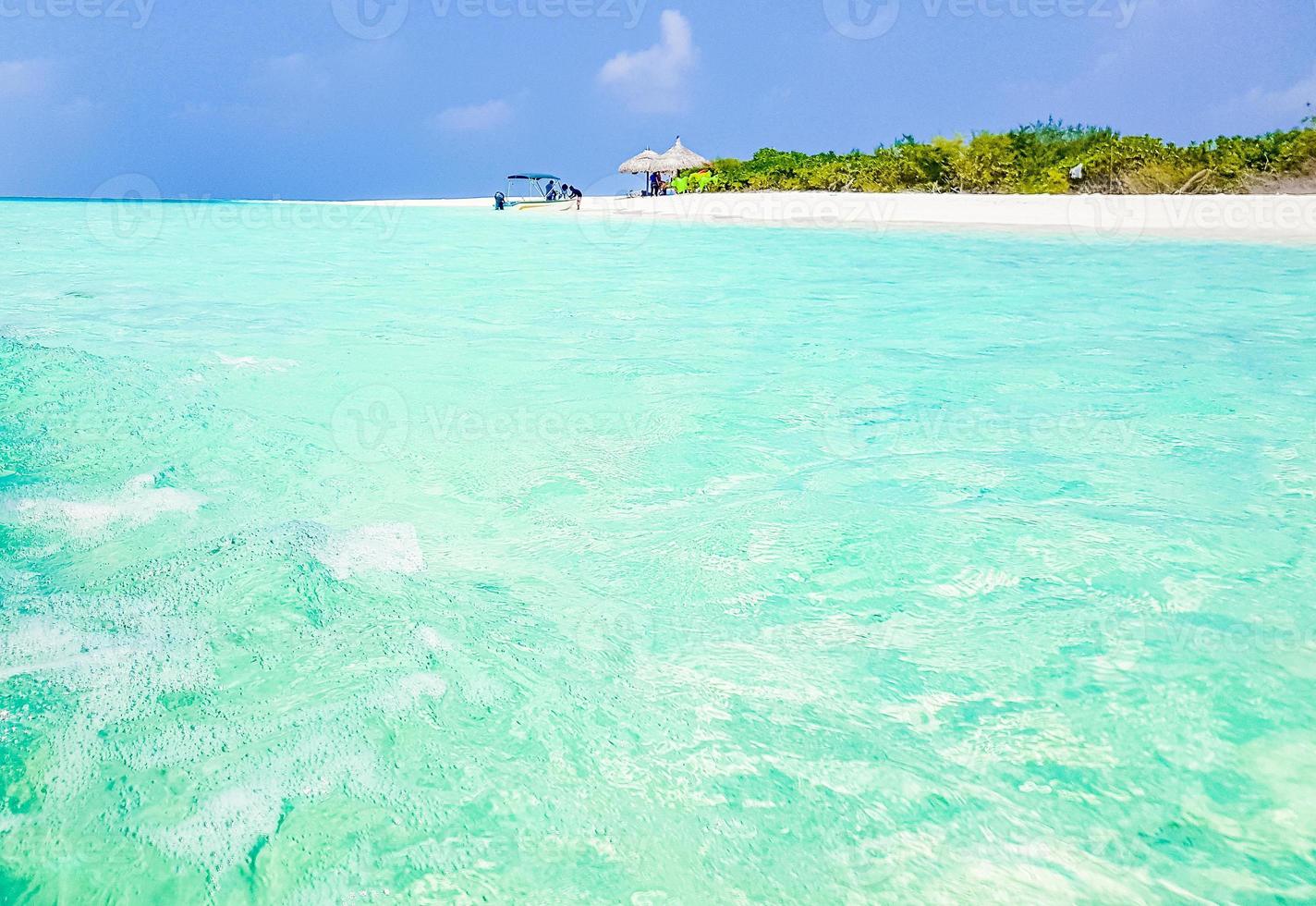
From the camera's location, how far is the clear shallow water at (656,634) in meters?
1.84

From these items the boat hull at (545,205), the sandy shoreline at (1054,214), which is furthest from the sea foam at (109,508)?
the boat hull at (545,205)

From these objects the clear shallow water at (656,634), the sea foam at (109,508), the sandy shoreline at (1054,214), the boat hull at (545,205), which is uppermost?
the boat hull at (545,205)

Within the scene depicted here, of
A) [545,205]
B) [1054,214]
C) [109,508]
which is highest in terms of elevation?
[545,205]

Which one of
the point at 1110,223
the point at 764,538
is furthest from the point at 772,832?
the point at 1110,223

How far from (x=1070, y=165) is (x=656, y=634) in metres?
22.7

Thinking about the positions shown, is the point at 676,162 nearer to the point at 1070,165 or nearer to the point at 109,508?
the point at 1070,165

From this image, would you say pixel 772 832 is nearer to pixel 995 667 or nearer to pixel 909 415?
pixel 995 667

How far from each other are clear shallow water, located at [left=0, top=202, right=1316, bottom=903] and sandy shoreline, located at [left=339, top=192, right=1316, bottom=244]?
1290 centimetres

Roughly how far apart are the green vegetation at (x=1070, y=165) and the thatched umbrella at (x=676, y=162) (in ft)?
21.6

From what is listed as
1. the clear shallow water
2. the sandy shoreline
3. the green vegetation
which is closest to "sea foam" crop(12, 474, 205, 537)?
the clear shallow water

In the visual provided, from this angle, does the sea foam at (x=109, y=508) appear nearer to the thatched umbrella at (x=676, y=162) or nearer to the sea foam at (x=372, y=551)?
the sea foam at (x=372, y=551)

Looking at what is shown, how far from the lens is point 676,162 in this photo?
36.2 meters

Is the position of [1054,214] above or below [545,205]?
below

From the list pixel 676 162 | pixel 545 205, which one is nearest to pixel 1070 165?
pixel 676 162
